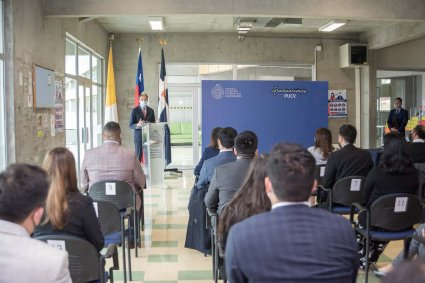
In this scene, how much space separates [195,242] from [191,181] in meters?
5.09

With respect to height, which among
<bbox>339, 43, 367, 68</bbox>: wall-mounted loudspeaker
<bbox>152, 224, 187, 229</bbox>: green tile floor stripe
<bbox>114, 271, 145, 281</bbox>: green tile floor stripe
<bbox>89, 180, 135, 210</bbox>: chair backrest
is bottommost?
<bbox>114, 271, 145, 281</bbox>: green tile floor stripe

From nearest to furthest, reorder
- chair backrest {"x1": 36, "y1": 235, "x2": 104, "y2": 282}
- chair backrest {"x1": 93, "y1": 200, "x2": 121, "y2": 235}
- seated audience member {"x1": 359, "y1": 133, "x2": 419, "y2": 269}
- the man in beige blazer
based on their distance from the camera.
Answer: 1. chair backrest {"x1": 36, "y1": 235, "x2": 104, "y2": 282}
2. chair backrest {"x1": 93, "y1": 200, "x2": 121, "y2": 235}
3. seated audience member {"x1": 359, "y1": 133, "x2": 419, "y2": 269}
4. the man in beige blazer

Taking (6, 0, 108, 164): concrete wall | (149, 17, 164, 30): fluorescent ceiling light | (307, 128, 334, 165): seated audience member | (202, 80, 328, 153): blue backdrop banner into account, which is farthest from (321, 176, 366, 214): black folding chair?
(149, 17, 164, 30): fluorescent ceiling light

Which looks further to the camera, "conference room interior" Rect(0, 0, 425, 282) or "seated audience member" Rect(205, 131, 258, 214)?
"conference room interior" Rect(0, 0, 425, 282)

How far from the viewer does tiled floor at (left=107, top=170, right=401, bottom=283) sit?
4.18m

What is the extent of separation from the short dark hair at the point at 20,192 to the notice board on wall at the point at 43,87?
4.51 m

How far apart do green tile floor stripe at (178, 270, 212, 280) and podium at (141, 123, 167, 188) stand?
4.35 meters

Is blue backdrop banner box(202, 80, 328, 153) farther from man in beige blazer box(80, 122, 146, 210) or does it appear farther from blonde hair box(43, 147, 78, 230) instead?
blonde hair box(43, 147, 78, 230)

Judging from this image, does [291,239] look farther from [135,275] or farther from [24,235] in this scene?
[135,275]

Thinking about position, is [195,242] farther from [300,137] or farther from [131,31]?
[131,31]

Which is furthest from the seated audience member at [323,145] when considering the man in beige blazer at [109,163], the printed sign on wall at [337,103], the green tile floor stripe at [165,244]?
the printed sign on wall at [337,103]

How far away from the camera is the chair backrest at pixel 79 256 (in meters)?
2.35

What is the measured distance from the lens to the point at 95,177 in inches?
177

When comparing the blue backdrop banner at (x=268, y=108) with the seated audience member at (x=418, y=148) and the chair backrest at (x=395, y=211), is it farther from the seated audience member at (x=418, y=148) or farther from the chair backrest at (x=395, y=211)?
the chair backrest at (x=395, y=211)
